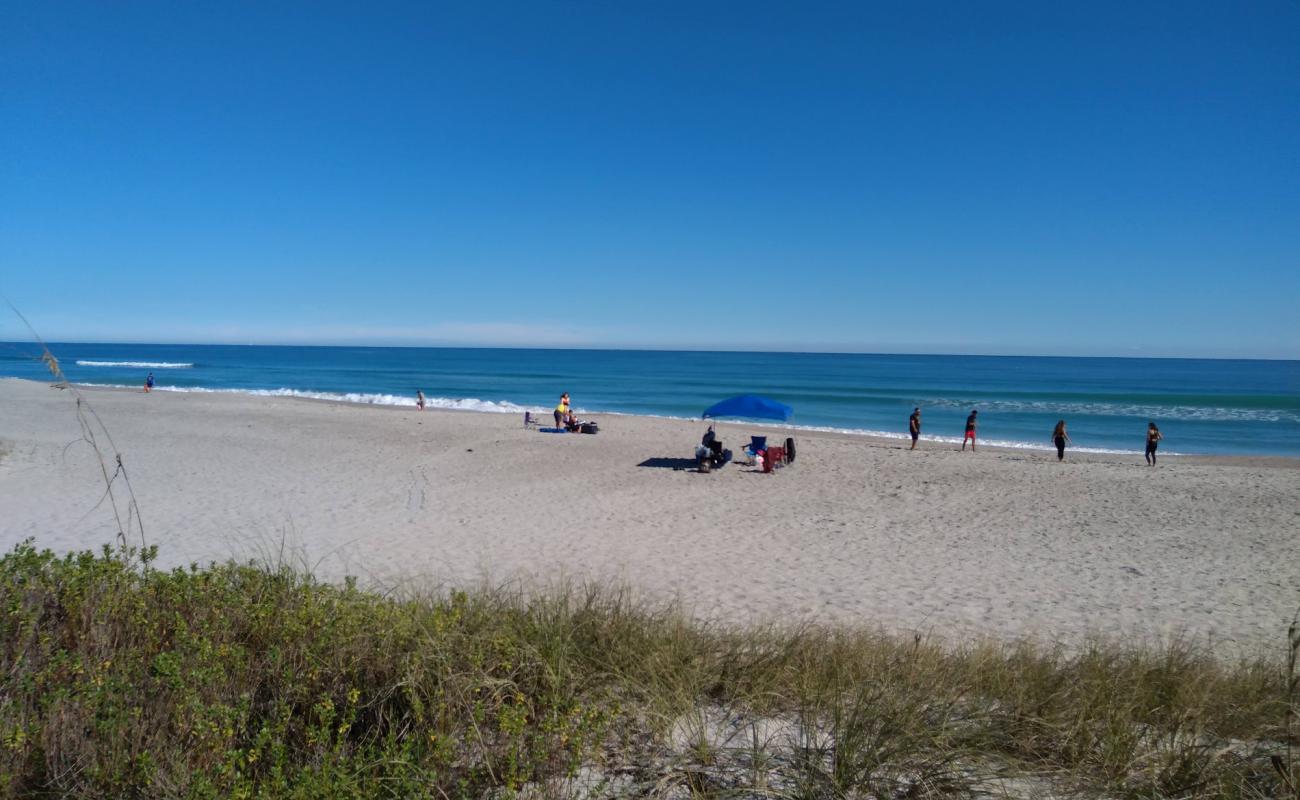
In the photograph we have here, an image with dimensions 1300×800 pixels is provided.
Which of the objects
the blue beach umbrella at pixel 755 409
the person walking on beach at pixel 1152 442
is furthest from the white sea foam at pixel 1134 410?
the blue beach umbrella at pixel 755 409

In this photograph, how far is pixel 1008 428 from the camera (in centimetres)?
3191

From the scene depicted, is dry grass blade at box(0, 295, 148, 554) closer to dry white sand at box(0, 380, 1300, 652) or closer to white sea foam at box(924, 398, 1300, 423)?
dry white sand at box(0, 380, 1300, 652)

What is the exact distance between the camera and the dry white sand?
8.16 meters

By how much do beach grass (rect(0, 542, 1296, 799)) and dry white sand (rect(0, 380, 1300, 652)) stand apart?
256 centimetres

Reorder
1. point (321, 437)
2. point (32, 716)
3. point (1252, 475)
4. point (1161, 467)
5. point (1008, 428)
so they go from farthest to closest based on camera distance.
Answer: point (1008, 428), point (321, 437), point (1161, 467), point (1252, 475), point (32, 716)

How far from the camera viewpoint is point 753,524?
1191 cm

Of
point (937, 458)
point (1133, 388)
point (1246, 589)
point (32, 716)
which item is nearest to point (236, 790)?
point (32, 716)

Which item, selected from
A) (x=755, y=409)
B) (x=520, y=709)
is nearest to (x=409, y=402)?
(x=755, y=409)

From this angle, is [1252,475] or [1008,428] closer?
[1252,475]

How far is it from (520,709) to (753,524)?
29.8ft

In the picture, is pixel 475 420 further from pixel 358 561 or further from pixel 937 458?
pixel 358 561

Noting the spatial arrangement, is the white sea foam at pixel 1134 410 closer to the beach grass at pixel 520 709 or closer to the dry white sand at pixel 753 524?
the dry white sand at pixel 753 524

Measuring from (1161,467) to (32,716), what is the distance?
23283 mm

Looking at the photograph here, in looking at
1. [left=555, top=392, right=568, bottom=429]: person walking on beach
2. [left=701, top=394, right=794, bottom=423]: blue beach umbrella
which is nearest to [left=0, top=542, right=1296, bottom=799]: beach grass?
[left=701, top=394, right=794, bottom=423]: blue beach umbrella
